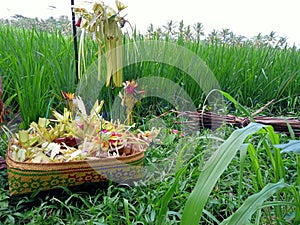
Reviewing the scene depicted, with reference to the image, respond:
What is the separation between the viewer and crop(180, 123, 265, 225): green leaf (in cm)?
34

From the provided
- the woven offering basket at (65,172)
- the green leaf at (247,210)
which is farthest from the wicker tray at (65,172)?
the green leaf at (247,210)

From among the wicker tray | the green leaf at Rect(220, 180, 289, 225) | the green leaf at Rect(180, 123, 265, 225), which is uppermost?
the green leaf at Rect(180, 123, 265, 225)

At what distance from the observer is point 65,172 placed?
2.27 feet

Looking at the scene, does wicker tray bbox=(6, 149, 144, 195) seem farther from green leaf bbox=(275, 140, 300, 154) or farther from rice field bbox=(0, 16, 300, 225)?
green leaf bbox=(275, 140, 300, 154)

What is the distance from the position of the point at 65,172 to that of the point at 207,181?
1.45 ft

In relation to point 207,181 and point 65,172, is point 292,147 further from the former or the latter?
point 65,172

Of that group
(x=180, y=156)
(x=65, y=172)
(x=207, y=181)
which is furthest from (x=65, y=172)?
(x=207, y=181)

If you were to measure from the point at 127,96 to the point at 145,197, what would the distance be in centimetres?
44

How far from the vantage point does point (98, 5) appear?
2.83ft

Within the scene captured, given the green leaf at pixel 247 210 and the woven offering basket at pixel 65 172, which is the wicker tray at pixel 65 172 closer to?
the woven offering basket at pixel 65 172

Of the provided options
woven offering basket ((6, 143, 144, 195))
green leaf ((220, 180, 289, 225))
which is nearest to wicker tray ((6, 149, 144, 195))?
woven offering basket ((6, 143, 144, 195))

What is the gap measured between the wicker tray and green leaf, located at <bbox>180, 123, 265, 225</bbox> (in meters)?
0.38

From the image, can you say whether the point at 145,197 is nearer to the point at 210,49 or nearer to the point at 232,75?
the point at 232,75

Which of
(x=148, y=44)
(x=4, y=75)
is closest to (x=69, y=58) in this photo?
(x=4, y=75)
